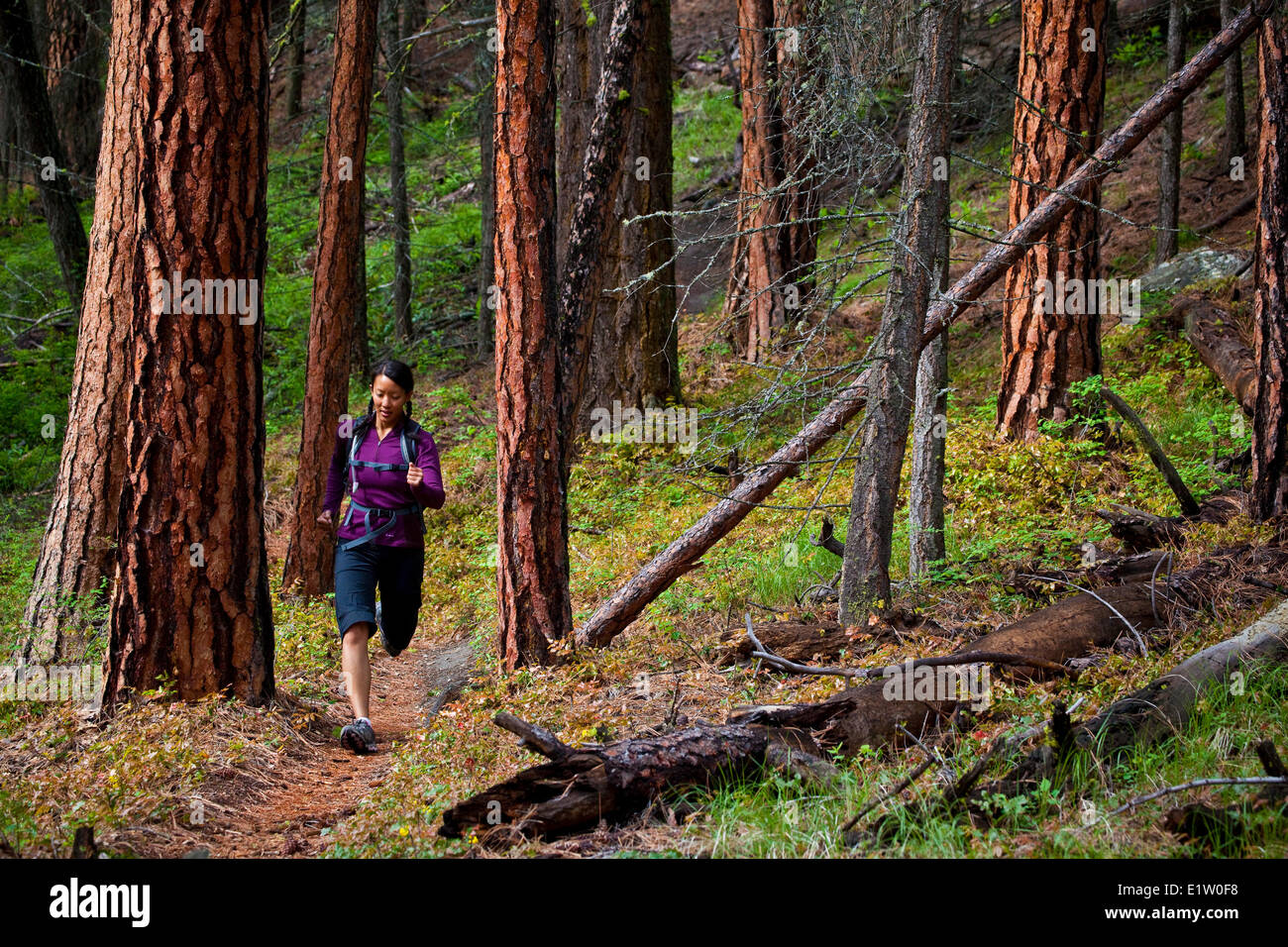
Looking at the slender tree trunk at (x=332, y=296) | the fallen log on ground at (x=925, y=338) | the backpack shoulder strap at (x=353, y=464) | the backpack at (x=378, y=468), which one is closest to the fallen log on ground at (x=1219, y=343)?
the fallen log on ground at (x=925, y=338)

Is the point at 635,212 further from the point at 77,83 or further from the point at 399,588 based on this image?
the point at 77,83

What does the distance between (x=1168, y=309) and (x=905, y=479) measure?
3934 millimetres

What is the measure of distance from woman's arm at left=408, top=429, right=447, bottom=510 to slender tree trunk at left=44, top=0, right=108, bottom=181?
657 inches

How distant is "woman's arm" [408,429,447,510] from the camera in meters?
5.64

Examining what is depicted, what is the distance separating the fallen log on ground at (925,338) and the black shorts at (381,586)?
3.79ft

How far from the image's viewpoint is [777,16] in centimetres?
1356

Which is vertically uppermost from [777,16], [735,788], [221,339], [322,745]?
[777,16]

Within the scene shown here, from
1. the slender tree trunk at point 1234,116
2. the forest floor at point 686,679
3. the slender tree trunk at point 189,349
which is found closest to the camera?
the forest floor at point 686,679

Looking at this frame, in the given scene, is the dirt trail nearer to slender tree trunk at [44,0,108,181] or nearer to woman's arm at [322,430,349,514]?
woman's arm at [322,430,349,514]

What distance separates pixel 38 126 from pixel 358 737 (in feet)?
36.4

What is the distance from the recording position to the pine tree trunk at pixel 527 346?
605 cm

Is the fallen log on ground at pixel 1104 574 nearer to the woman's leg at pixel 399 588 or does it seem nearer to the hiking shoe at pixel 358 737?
the woman's leg at pixel 399 588

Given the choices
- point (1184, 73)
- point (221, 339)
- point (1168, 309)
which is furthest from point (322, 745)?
point (1168, 309)
